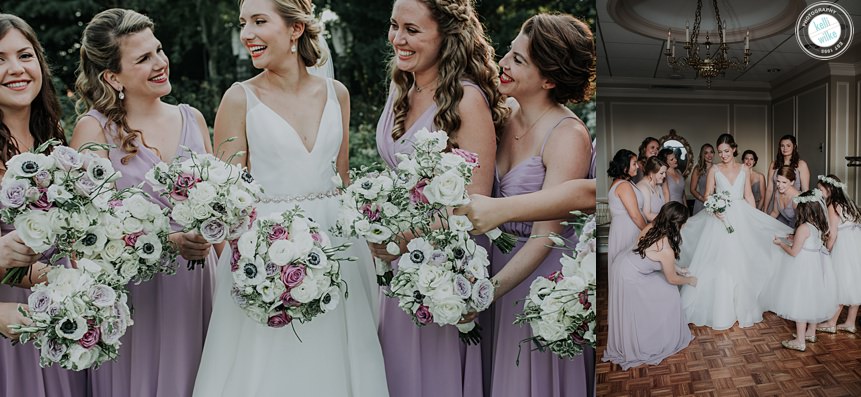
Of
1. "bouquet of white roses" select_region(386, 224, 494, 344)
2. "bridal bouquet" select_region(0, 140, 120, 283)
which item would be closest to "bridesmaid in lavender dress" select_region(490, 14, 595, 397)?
"bouquet of white roses" select_region(386, 224, 494, 344)

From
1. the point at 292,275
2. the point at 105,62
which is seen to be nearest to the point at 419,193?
the point at 292,275

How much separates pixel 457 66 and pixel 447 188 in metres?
0.61

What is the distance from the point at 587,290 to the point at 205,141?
5.73ft

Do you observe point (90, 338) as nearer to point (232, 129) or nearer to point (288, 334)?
point (288, 334)

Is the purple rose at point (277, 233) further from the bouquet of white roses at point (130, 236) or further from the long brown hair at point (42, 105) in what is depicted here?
the long brown hair at point (42, 105)

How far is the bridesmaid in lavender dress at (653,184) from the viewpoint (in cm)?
242

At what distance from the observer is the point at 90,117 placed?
2596mm

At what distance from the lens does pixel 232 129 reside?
2.63 metres

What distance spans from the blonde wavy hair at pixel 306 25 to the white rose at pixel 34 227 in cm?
117

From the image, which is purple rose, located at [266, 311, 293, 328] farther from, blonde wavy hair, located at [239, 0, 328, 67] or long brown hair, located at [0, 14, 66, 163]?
long brown hair, located at [0, 14, 66, 163]

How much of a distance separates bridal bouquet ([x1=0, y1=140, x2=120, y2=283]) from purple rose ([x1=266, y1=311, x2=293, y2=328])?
0.74m

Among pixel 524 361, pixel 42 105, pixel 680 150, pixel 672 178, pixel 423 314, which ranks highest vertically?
pixel 42 105

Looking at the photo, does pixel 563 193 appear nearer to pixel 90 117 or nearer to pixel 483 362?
pixel 483 362

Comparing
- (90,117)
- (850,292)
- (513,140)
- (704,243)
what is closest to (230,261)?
(90,117)
